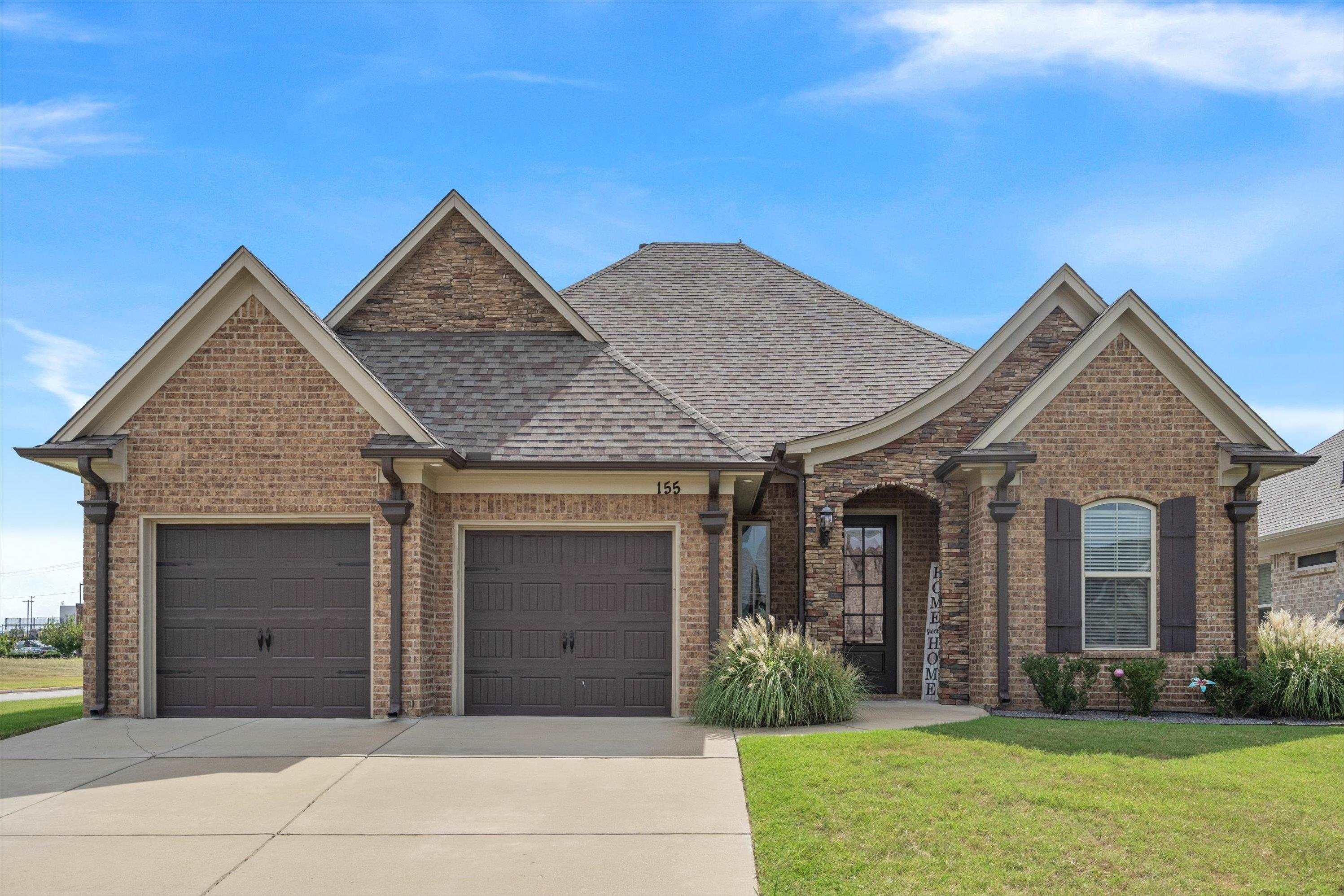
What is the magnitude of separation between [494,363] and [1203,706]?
9812mm

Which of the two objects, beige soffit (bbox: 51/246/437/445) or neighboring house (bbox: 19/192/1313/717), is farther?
neighboring house (bbox: 19/192/1313/717)

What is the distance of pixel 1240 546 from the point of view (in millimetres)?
13867

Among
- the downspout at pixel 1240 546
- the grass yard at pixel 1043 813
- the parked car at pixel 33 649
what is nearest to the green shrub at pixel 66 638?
the parked car at pixel 33 649

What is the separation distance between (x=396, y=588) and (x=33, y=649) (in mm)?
48012

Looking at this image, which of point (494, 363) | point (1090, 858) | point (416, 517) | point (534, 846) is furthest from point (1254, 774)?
point (494, 363)

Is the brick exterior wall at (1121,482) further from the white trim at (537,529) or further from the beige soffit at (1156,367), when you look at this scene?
the white trim at (537,529)

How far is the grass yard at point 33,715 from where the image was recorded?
1273cm

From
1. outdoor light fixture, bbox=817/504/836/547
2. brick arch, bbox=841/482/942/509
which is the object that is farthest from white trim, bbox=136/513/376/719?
brick arch, bbox=841/482/942/509

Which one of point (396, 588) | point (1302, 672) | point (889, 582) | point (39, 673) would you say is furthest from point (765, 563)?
point (39, 673)

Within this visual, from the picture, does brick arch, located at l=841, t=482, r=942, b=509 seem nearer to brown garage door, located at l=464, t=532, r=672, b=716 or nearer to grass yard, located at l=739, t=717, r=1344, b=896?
brown garage door, located at l=464, t=532, r=672, b=716

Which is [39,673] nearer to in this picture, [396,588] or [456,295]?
[456,295]

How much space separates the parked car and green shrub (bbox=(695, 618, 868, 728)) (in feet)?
142

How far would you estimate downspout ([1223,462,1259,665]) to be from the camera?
13.8 m

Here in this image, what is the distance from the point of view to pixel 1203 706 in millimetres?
13664
